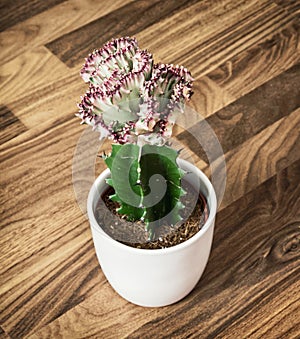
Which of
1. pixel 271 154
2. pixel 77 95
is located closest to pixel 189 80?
pixel 271 154

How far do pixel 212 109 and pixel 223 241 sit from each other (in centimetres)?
35

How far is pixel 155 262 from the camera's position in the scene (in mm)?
1036

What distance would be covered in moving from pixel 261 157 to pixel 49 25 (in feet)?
2.13

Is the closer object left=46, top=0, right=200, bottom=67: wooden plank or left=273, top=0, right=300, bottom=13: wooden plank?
left=46, top=0, right=200, bottom=67: wooden plank

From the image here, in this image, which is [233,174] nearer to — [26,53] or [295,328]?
[295,328]

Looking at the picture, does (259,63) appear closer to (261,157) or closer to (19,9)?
(261,157)

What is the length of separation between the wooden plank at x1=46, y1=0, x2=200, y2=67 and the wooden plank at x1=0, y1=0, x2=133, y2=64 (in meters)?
0.02

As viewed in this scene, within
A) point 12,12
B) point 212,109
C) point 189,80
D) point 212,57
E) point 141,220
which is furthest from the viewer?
point 12,12

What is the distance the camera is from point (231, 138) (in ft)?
4.72

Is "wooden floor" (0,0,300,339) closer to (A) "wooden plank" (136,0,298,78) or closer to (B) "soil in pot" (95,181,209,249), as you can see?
(A) "wooden plank" (136,0,298,78)

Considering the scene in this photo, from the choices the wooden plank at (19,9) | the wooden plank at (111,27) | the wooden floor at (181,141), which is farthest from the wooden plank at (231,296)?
the wooden plank at (19,9)

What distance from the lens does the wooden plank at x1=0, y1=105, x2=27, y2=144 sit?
1.45 meters

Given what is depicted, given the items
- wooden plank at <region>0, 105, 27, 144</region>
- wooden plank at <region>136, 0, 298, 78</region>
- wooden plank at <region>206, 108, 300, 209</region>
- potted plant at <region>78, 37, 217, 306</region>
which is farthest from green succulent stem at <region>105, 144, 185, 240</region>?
wooden plank at <region>136, 0, 298, 78</region>

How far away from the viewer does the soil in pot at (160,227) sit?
3.49ft
